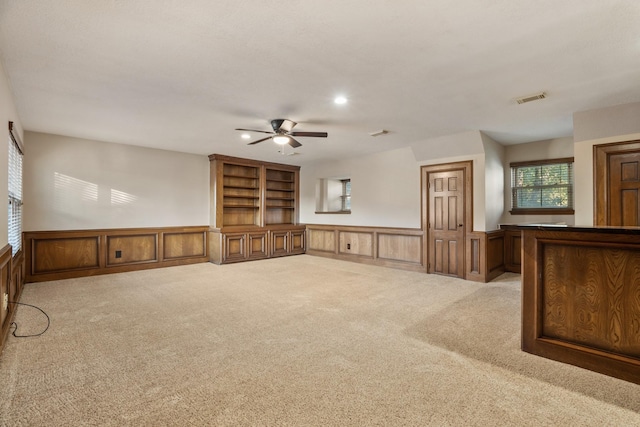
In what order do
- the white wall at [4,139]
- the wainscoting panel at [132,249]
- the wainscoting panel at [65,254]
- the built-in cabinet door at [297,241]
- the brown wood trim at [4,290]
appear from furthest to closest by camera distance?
the built-in cabinet door at [297,241] → the wainscoting panel at [132,249] → the wainscoting panel at [65,254] → the white wall at [4,139] → the brown wood trim at [4,290]

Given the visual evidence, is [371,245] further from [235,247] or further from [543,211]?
[543,211]

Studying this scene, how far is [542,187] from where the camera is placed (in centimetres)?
552

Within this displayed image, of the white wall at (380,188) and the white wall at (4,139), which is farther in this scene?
the white wall at (380,188)

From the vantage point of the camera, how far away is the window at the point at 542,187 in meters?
5.28

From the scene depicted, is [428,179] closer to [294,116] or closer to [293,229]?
[294,116]

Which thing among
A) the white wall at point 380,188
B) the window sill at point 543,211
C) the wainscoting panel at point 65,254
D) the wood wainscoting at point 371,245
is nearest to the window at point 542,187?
the window sill at point 543,211

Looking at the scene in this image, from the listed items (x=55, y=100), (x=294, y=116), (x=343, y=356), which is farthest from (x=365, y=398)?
(x=55, y=100)

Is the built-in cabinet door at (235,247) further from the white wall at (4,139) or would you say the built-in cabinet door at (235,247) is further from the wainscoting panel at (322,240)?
the white wall at (4,139)

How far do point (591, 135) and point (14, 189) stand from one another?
743 centimetres

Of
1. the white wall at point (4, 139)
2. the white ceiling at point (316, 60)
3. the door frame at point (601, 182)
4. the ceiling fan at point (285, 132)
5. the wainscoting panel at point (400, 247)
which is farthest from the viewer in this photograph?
the wainscoting panel at point (400, 247)

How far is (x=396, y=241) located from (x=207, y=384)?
192 inches

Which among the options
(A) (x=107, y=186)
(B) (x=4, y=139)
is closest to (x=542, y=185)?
(B) (x=4, y=139)

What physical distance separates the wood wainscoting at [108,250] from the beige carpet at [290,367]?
3.85 feet

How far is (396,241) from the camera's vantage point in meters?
6.25
